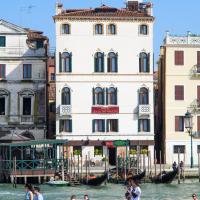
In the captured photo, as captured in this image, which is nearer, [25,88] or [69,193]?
[69,193]

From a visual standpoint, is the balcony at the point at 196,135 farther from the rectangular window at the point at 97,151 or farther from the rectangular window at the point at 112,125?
the rectangular window at the point at 97,151

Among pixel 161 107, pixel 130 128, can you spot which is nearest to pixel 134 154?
pixel 130 128

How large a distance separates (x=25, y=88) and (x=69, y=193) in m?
Result: 14.6

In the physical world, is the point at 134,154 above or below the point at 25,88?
below

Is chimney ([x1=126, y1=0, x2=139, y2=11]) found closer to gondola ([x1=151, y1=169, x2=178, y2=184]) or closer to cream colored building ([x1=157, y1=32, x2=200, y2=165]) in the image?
cream colored building ([x1=157, y1=32, x2=200, y2=165])

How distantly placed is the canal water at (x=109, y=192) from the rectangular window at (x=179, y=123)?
8.19m

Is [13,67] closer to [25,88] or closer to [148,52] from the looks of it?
[25,88]

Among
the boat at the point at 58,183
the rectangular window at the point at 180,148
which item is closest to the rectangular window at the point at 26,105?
the rectangular window at the point at 180,148

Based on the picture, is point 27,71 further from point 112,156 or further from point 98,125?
point 112,156

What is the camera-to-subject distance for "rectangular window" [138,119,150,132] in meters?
52.4

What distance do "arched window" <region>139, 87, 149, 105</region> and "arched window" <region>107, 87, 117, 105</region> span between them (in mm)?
1515

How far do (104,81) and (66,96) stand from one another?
8.08ft

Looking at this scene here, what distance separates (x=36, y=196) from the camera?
24344mm

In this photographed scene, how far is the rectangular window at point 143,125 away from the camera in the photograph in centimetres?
5238
